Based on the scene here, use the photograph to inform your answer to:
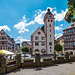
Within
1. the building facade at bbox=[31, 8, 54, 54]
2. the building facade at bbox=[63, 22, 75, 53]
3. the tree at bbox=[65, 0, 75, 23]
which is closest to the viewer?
the tree at bbox=[65, 0, 75, 23]

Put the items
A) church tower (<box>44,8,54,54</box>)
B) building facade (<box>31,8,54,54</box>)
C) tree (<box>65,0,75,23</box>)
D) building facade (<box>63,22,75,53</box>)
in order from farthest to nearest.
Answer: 1. church tower (<box>44,8,54,54</box>)
2. building facade (<box>31,8,54,54</box>)
3. building facade (<box>63,22,75,53</box>)
4. tree (<box>65,0,75,23</box>)

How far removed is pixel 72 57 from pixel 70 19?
9.75m

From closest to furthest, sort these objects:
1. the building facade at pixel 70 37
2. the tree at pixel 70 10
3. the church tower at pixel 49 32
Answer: the tree at pixel 70 10 < the building facade at pixel 70 37 < the church tower at pixel 49 32

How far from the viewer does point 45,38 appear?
127ft

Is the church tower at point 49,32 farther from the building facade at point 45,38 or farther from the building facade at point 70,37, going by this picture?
the building facade at point 70,37

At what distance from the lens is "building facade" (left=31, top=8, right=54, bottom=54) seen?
3809 centimetres

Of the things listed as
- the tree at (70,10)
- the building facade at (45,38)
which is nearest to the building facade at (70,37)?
the building facade at (45,38)

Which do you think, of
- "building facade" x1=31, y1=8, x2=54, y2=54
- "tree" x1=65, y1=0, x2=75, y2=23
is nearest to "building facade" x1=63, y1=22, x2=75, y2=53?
"building facade" x1=31, y1=8, x2=54, y2=54

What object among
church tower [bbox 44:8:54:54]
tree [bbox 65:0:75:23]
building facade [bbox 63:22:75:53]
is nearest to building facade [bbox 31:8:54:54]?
church tower [bbox 44:8:54:54]

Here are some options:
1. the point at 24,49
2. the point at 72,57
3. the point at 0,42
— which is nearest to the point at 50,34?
the point at 24,49

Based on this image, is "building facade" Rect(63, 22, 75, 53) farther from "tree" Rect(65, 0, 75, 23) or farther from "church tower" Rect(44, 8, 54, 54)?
"tree" Rect(65, 0, 75, 23)

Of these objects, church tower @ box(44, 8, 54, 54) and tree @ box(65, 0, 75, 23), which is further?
church tower @ box(44, 8, 54, 54)

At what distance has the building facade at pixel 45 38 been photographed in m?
38.1

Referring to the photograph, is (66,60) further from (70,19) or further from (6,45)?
(6,45)
